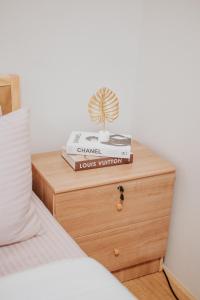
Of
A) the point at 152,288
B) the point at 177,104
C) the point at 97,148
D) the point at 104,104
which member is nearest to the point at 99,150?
the point at 97,148

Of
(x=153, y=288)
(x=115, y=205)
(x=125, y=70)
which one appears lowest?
(x=153, y=288)

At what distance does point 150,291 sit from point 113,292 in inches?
32.6

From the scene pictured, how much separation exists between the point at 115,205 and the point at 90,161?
8.1 inches

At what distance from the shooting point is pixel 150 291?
1.69m

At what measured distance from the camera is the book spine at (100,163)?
153 cm

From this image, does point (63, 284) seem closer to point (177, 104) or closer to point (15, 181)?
point (15, 181)

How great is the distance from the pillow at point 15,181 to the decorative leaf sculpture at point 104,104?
0.45 m

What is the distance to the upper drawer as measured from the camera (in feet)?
4.75

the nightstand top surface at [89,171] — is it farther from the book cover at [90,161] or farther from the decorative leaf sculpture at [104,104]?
the decorative leaf sculpture at [104,104]

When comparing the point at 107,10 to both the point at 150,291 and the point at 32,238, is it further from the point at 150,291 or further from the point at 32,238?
the point at 150,291

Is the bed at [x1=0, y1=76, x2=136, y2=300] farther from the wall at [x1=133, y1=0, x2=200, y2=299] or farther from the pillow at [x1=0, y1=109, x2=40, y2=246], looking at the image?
the wall at [x1=133, y1=0, x2=200, y2=299]

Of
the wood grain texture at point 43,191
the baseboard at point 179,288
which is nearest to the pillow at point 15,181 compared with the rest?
the wood grain texture at point 43,191

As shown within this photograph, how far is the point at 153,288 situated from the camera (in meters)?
1.71

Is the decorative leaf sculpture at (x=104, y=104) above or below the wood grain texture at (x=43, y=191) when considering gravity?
above
